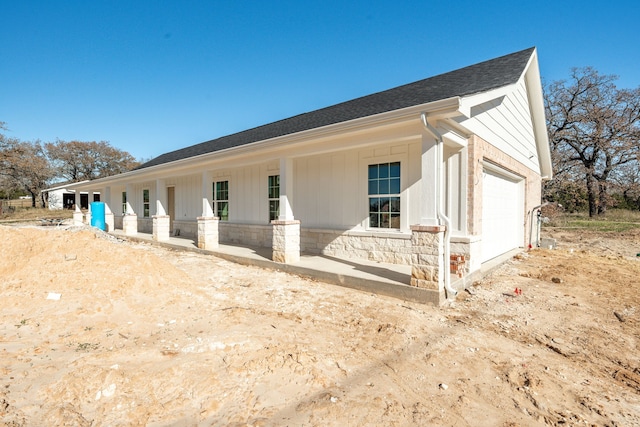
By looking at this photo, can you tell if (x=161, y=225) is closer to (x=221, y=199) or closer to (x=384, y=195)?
(x=221, y=199)

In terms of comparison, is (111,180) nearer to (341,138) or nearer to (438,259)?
(341,138)

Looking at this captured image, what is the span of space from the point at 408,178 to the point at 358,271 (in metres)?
2.45

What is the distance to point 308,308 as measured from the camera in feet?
16.8

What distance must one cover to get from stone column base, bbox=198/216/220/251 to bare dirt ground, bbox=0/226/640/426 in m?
3.41

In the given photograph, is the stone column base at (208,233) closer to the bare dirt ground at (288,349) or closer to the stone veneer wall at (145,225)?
the bare dirt ground at (288,349)

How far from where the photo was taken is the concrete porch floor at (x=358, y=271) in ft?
18.2

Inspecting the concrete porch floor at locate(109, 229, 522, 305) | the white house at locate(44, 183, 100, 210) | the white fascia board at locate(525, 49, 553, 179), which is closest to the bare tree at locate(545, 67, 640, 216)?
the white fascia board at locate(525, 49, 553, 179)

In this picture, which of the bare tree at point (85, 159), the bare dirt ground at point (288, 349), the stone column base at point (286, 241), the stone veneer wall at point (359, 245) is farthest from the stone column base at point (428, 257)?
the bare tree at point (85, 159)

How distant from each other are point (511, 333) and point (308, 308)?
2.89 meters

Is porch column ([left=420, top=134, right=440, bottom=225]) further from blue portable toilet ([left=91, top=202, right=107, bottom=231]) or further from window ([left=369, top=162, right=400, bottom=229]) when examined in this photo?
blue portable toilet ([left=91, top=202, right=107, bottom=231])

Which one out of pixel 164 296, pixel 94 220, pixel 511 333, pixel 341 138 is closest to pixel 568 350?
pixel 511 333

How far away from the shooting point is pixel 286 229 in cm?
775

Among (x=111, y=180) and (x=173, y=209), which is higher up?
(x=111, y=180)

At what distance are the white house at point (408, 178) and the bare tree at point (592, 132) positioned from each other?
1718 centimetres
